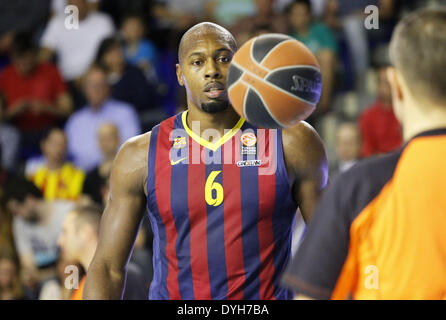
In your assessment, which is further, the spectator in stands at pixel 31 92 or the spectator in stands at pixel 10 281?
the spectator in stands at pixel 31 92

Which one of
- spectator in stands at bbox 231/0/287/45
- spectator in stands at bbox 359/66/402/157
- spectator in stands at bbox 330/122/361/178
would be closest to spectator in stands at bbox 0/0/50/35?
spectator in stands at bbox 231/0/287/45

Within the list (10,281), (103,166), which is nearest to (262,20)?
(103,166)

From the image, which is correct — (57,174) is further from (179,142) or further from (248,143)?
(248,143)

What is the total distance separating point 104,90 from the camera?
302 inches

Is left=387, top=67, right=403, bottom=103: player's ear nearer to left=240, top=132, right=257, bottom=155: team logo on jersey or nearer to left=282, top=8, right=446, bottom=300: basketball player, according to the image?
left=282, top=8, right=446, bottom=300: basketball player

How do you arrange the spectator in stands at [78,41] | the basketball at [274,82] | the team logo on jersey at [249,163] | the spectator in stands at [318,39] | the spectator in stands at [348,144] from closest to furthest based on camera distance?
the basketball at [274,82] < the team logo on jersey at [249,163] < the spectator in stands at [348,144] < the spectator in stands at [318,39] < the spectator in stands at [78,41]

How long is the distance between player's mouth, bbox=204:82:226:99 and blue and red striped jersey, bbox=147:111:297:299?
230 millimetres

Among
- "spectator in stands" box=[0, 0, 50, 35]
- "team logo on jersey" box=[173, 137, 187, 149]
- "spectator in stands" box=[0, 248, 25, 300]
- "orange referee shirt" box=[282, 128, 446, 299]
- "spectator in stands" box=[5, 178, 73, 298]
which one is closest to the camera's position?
"orange referee shirt" box=[282, 128, 446, 299]

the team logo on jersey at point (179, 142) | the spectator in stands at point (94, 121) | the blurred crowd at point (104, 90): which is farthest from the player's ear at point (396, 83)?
the spectator in stands at point (94, 121)

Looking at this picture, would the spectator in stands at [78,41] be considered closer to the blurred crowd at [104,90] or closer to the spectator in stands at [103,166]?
the blurred crowd at [104,90]

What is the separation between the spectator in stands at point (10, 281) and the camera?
6.17 meters

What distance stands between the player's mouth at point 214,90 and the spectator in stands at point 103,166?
3.55 meters

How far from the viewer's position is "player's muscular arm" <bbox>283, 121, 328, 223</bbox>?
3475mm
